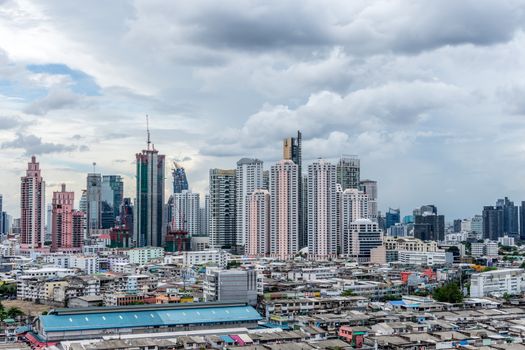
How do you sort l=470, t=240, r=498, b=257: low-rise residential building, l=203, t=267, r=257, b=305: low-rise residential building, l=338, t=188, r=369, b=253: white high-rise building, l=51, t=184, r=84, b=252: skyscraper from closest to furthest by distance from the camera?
l=203, t=267, r=257, b=305: low-rise residential building < l=470, t=240, r=498, b=257: low-rise residential building < l=338, t=188, r=369, b=253: white high-rise building < l=51, t=184, r=84, b=252: skyscraper

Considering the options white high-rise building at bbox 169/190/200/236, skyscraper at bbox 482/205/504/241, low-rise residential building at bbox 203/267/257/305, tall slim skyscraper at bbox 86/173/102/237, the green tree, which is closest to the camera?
low-rise residential building at bbox 203/267/257/305

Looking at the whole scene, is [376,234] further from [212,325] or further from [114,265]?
[212,325]

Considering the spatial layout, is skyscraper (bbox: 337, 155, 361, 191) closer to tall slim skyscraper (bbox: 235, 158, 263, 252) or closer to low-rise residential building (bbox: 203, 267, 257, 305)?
tall slim skyscraper (bbox: 235, 158, 263, 252)

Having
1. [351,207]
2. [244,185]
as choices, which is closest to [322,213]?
[351,207]

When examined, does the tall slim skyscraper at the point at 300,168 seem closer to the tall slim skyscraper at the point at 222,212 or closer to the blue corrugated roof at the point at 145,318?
the tall slim skyscraper at the point at 222,212

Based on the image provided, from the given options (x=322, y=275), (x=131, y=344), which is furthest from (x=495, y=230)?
(x=131, y=344)

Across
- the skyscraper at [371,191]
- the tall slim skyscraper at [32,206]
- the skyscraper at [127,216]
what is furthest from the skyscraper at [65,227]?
the skyscraper at [371,191]

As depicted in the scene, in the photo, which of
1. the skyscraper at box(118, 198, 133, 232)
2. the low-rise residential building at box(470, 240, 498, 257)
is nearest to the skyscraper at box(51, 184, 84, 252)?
the skyscraper at box(118, 198, 133, 232)
